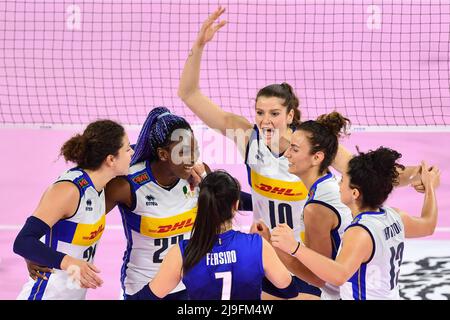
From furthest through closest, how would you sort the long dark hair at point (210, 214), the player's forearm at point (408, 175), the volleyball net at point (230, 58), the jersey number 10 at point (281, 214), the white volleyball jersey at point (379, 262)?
the volleyball net at point (230, 58), the jersey number 10 at point (281, 214), the player's forearm at point (408, 175), the white volleyball jersey at point (379, 262), the long dark hair at point (210, 214)

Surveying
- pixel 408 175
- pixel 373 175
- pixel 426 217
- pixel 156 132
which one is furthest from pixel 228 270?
pixel 408 175

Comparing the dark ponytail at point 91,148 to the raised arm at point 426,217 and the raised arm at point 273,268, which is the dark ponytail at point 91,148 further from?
the raised arm at point 426,217

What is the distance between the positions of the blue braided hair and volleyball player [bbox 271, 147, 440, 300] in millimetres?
1437

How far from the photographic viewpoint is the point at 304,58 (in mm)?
15523

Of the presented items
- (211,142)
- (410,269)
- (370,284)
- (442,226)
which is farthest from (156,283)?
(211,142)

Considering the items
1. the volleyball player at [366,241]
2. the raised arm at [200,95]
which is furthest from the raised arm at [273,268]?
the raised arm at [200,95]

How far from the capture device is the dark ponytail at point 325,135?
7.09m

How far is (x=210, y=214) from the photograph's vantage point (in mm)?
5680

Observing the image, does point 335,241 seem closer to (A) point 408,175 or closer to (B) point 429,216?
(B) point 429,216

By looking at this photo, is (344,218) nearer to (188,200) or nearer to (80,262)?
(188,200)

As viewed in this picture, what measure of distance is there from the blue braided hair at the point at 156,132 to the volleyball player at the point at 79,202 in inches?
10.8

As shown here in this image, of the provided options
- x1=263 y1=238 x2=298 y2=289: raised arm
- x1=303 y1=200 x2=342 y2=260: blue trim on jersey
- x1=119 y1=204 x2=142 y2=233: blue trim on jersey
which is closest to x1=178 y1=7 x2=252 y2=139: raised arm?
x1=119 y1=204 x2=142 y2=233: blue trim on jersey
